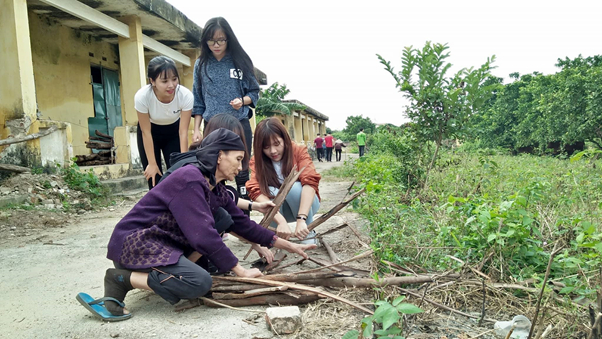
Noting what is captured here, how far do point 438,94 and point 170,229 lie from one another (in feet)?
13.0

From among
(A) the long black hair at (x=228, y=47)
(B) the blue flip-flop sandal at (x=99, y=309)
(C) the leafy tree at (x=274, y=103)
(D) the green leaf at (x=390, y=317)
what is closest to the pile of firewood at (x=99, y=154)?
(A) the long black hair at (x=228, y=47)

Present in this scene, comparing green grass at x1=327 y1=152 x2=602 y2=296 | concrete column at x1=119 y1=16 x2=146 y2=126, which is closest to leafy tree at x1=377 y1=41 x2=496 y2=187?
green grass at x1=327 y1=152 x2=602 y2=296

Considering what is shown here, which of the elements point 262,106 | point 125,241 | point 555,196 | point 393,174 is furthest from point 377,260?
point 262,106

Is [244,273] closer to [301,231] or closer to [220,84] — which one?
[301,231]

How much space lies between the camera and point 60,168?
624cm

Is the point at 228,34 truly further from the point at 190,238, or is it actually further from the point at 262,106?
the point at 262,106

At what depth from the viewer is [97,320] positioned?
6.70ft

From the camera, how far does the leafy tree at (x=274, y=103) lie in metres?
22.1

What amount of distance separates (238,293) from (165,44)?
1048 cm

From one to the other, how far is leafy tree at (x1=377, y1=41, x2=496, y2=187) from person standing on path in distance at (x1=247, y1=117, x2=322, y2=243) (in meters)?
2.38

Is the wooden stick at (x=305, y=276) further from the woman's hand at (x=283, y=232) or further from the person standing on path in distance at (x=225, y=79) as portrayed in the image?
the person standing on path in distance at (x=225, y=79)

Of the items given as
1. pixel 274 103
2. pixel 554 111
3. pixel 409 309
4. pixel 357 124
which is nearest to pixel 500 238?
pixel 409 309

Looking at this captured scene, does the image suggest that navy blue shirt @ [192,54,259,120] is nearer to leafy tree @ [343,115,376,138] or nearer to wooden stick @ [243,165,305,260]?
wooden stick @ [243,165,305,260]

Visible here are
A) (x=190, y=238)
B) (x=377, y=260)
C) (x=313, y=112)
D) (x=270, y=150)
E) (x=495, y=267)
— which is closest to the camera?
(x=190, y=238)
